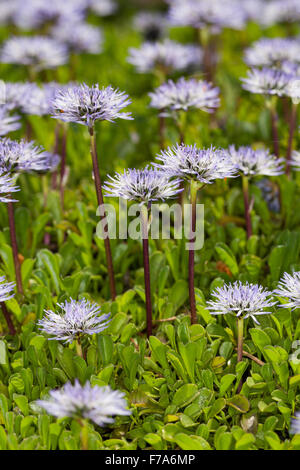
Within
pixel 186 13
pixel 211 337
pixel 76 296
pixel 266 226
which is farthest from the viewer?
pixel 186 13

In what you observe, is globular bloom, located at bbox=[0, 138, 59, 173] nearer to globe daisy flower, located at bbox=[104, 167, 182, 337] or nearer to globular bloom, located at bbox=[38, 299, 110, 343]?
globe daisy flower, located at bbox=[104, 167, 182, 337]

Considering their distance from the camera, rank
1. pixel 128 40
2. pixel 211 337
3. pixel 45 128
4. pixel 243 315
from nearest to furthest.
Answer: pixel 243 315, pixel 211 337, pixel 45 128, pixel 128 40

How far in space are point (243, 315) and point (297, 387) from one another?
1.00 feet

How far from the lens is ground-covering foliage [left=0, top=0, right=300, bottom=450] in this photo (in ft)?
6.00

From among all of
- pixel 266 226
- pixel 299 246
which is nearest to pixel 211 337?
pixel 299 246

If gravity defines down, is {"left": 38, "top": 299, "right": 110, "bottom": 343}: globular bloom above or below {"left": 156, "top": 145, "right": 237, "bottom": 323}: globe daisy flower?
below

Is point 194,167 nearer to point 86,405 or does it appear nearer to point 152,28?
point 86,405

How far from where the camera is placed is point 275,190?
287cm

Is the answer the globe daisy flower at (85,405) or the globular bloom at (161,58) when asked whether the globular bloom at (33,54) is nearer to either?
the globular bloom at (161,58)

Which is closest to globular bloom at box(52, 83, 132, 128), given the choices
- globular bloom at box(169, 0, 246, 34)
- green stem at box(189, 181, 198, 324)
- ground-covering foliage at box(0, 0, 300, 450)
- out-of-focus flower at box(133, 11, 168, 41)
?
green stem at box(189, 181, 198, 324)

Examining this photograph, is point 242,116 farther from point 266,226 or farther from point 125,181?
point 125,181

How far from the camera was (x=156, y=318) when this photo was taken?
2.33m

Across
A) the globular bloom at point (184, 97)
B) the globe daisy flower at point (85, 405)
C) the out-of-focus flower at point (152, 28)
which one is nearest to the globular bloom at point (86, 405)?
the globe daisy flower at point (85, 405)

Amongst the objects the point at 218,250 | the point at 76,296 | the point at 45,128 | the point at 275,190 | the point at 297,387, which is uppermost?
the point at 45,128
